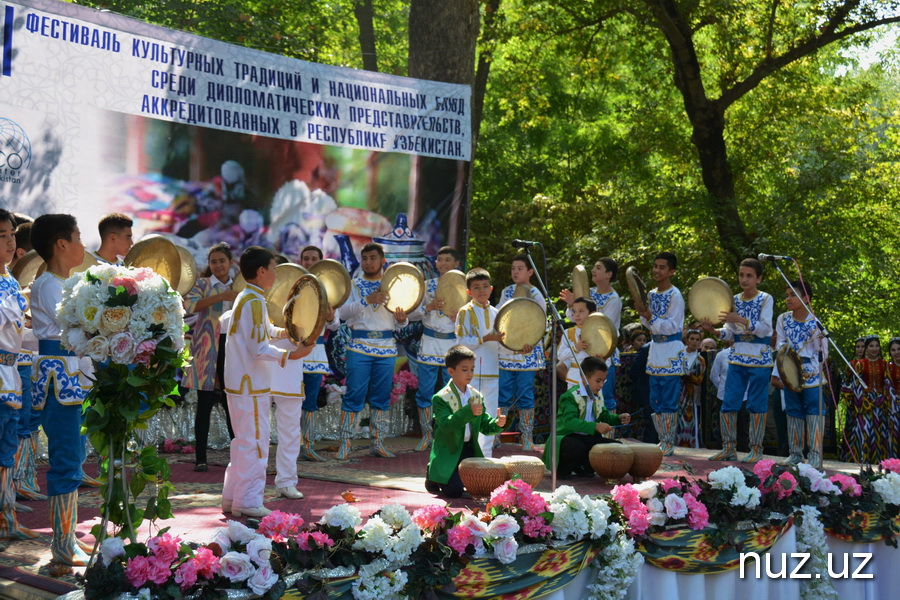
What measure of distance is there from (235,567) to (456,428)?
3.27 meters

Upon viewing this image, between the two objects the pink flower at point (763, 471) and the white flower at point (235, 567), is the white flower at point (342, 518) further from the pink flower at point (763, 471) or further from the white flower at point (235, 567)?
the pink flower at point (763, 471)

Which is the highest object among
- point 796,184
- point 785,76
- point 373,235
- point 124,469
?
point 785,76

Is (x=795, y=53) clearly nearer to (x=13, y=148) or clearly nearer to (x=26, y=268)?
(x=13, y=148)

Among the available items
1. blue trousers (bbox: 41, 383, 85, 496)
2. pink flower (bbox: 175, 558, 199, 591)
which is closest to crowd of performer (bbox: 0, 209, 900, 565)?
blue trousers (bbox: 41, 383, 85, 496)

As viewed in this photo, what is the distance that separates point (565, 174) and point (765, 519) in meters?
15.9

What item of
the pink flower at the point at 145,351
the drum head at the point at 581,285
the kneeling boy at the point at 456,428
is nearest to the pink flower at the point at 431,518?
the pink flower at the point at 145,351

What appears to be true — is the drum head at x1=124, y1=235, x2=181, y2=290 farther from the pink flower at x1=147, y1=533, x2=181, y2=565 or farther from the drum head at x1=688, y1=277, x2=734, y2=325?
the drum head at x1=688, y1=277, x2=734, y2=325

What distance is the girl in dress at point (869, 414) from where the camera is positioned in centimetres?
1070

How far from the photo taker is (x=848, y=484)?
6379 mm

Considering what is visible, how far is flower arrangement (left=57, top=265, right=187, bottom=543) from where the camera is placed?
4.25 m

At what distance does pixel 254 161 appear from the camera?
978cm

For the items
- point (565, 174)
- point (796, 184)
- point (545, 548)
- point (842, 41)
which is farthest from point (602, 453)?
point (565, 174)

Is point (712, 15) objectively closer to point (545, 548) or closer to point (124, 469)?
point (545, 548)

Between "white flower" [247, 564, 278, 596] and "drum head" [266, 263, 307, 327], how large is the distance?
3.35 metres
